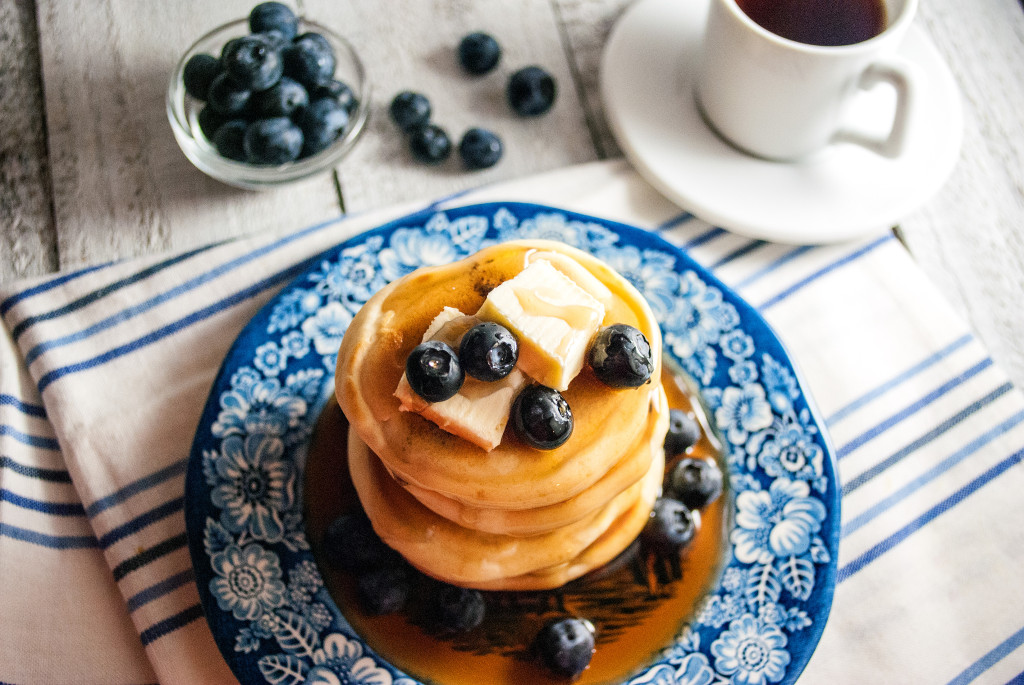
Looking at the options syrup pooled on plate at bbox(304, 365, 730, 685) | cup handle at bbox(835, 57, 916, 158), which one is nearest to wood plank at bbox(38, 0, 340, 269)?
syrup pooled on plate at bbox(304, 365, 730, 685)

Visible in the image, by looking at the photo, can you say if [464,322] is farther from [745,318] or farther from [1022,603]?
[1022,603]

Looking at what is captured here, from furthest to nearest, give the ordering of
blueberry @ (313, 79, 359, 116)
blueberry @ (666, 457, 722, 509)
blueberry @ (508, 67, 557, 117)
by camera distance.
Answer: blueberry @ (508, 67, 557, 117) < blueberry @ (313, 79, 359, 116) < blueberry @ (666, 457, 722, 509)

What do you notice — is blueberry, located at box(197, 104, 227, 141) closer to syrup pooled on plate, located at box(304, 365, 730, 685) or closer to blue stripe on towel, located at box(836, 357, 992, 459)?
syrup pooled on plate, located at box(304, 365, 730, 685)

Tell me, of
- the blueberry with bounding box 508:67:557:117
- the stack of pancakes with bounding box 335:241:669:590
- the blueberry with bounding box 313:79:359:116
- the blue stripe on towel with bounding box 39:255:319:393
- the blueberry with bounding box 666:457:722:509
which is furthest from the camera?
the blueberry with bounding box 508:67:557:117

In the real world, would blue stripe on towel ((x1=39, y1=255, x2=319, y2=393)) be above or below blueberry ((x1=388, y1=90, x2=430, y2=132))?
below

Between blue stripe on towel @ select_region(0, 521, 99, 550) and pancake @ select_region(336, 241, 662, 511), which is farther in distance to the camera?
blue stripe on towel @ select_region(0, 521, 99, 550)

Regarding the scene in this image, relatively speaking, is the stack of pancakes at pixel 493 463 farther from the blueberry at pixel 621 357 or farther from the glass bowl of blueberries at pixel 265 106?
the glass bowl of blueberries at pixel 265 106

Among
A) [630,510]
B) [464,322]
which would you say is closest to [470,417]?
[464,322]
